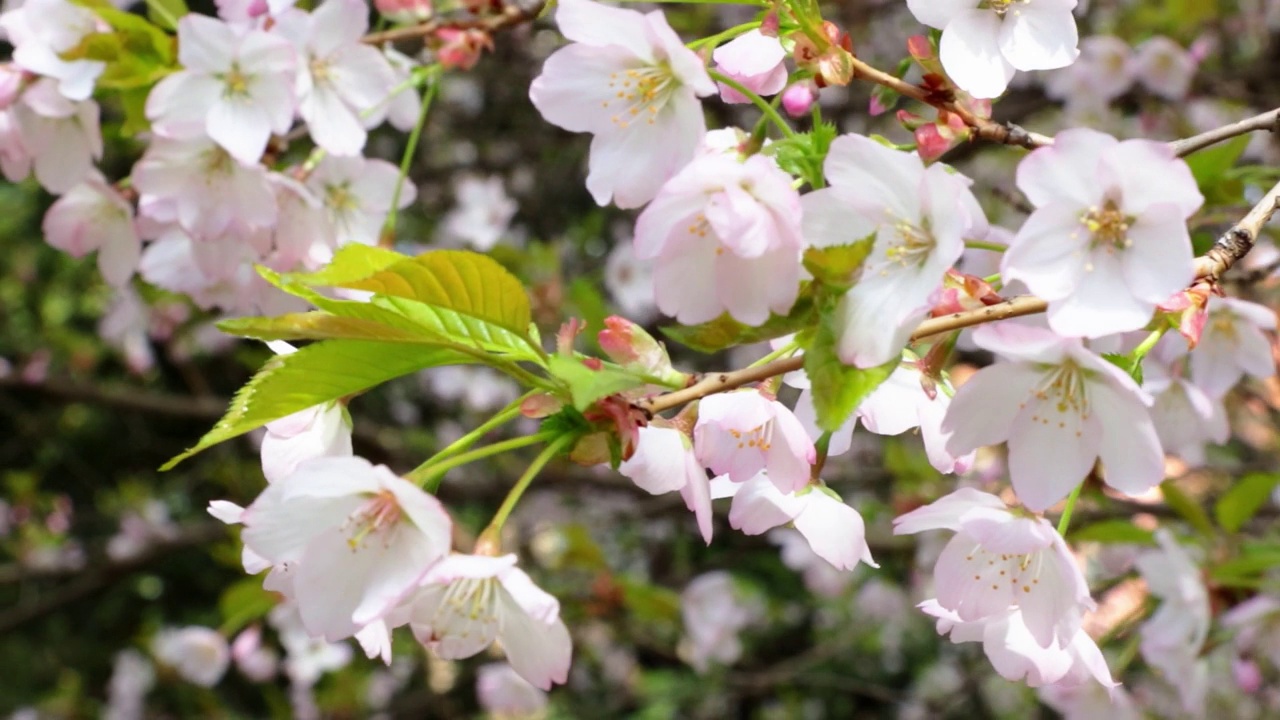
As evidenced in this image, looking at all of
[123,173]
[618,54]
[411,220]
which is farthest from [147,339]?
[618,54]

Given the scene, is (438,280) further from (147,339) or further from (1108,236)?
(147,339)

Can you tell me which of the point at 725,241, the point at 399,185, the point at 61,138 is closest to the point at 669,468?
the point at 725,241

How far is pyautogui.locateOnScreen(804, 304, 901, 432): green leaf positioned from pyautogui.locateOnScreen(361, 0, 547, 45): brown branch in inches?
37.6

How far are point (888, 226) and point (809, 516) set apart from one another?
27 cm

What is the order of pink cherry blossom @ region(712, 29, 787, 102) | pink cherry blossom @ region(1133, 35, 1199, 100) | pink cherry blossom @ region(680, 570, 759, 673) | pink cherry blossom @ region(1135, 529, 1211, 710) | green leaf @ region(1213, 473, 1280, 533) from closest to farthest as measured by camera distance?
pink cherry blossom @ region(712, 29, 787, 102), pink cherry blossom @ region(1135, 529, 1211, 710), green leaf @ region(1213, 473, 1280, 533), pink cherry blossom @ region(1133, 35, 1199, 100), pink cherry blossom @ region(680, 570, 759, 673)

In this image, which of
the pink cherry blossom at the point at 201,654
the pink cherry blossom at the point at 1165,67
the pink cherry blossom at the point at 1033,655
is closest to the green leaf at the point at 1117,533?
the pink cherry blossom at the point at 1033,655

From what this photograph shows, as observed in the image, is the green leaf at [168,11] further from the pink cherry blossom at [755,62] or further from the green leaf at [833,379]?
the green leaf at [833,379]

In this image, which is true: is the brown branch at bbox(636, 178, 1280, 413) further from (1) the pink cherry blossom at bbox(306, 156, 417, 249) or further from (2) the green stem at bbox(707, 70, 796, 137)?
(1) the pink cherry blossom at bbox(306, 156, 417, 249)

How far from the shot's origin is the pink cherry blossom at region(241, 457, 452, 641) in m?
0.72

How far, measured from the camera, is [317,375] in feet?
2.41

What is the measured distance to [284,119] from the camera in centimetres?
127

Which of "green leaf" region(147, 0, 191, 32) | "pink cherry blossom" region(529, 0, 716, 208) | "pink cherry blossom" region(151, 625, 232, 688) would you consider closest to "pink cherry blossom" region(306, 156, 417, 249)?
"green leaf" region(147, 0, 191, 32)

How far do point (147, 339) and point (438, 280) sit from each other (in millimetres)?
3534

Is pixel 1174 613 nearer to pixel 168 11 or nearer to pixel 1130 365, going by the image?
pixel 1130 365
